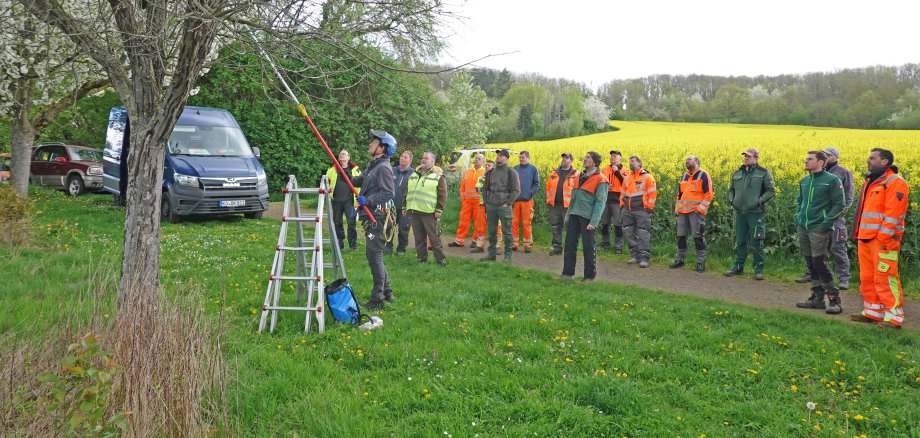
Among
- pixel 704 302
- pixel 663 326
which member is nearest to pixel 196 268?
pixel 663 326

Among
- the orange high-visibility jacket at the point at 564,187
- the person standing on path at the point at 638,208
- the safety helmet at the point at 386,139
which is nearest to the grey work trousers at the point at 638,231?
the person standing on path at the point at 638,208

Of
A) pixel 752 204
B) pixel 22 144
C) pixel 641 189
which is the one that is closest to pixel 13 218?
pixel 22 144

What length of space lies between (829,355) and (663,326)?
56.3 inches

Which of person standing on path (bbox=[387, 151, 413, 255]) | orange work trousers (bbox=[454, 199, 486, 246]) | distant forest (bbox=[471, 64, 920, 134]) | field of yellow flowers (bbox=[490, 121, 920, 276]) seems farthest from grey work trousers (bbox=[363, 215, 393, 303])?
distant forest (bbox=[471, 64, 920, 134])

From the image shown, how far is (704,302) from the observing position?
7.84m

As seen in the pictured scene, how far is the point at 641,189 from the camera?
11602 mm

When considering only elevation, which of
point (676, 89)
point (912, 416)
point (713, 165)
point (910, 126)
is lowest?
point (912, 416)

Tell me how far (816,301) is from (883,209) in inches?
57.6

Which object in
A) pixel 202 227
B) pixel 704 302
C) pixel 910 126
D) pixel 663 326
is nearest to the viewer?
pixel 663 326

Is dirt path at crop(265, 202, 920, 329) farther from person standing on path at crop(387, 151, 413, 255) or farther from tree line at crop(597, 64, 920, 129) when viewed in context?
tree line at crop(597, 64, 920, 129)

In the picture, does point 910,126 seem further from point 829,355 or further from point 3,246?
point 3,246

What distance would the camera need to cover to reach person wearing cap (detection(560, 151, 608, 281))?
883 centimetres

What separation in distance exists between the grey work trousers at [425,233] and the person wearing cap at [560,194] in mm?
3088

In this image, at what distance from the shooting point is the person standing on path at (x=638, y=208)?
37.1 ft
